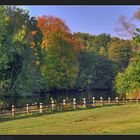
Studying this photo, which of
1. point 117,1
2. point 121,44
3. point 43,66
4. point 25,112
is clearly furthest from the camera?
point 121,44

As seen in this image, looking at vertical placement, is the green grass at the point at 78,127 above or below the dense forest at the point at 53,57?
below

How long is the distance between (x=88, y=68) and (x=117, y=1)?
72.3 metres

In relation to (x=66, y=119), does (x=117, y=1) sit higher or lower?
higher

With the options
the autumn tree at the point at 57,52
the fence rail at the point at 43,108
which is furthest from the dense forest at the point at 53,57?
the fence rail at the point at 43,108

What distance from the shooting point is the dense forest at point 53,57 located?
58.5 metres

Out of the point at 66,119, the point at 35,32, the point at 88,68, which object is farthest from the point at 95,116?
the point at 88,68

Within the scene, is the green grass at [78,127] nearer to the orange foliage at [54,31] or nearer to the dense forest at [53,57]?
the dense forest at [53,57]

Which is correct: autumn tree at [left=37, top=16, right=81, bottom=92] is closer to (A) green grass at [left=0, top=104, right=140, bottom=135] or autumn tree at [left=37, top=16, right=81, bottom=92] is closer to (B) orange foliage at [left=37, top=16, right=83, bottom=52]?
(B) orange foliage at [left=37, top=16, right=83, bottom=52]

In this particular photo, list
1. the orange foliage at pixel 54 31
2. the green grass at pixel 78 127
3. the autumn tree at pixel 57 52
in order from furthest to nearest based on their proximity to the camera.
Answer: the autumn tree at pixel 57 52, the orange foliage at pixel 54 31, the green grass at pixel 78 127

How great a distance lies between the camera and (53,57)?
78000 mm

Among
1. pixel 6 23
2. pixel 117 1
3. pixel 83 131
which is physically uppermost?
pixel 6 23

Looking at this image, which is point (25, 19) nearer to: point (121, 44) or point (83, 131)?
point (121, 44)

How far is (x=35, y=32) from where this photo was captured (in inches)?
2886

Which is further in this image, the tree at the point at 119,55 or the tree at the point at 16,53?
the tree at the point at 119,55
